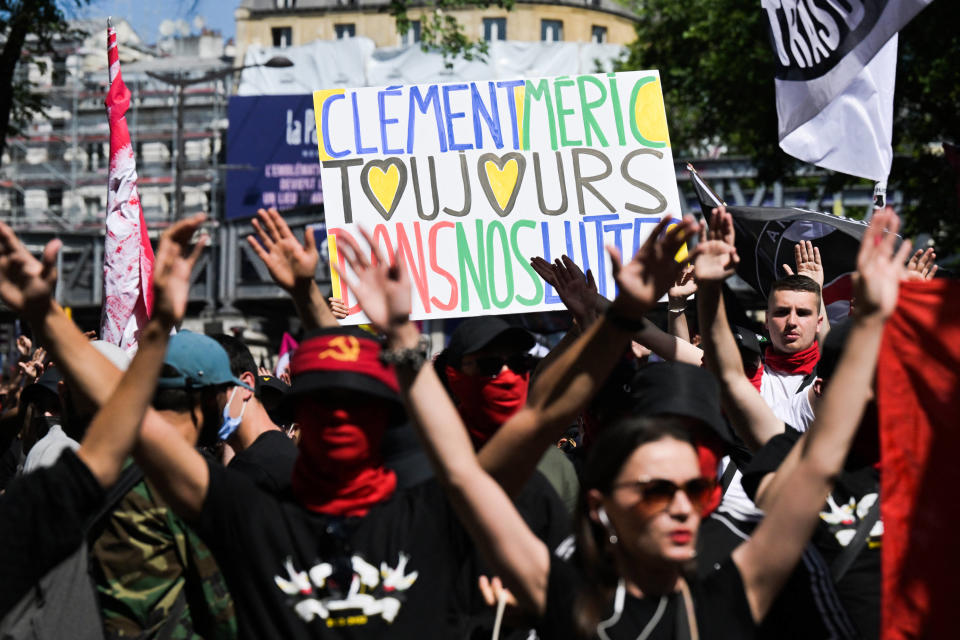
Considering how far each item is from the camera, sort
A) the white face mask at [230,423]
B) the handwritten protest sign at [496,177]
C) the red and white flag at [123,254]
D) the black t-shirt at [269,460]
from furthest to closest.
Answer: the handwritten protest sign at [496,177] < the red and white flag at [123,254] < the white face mask at [230,423] < the black t-shirt at [269,460]

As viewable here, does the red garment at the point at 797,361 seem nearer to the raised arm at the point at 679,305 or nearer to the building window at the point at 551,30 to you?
the raised arm at the point at 679,305

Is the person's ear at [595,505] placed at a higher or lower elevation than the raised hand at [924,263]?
lower

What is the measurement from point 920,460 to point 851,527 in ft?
1.19

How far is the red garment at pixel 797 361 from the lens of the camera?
5.43 m

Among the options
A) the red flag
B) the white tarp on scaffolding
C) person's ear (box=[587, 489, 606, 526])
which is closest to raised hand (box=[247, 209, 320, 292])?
person's ear (box=[587, 489, 606, 526])

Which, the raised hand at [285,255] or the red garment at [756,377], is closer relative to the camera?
the raised hand at [285,255]

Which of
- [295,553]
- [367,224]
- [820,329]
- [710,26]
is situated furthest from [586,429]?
[710,26]

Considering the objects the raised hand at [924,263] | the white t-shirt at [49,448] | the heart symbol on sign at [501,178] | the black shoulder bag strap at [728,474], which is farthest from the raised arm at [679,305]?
the white t-shirt at [49,448]

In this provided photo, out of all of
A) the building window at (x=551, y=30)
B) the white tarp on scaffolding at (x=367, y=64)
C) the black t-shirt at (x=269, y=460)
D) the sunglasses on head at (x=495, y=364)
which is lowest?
the black t-shirt at (x=269, y=460)

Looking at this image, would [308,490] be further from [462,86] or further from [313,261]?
[462,86]

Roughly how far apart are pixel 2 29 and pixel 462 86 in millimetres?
8738

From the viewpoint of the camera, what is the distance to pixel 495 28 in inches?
2386

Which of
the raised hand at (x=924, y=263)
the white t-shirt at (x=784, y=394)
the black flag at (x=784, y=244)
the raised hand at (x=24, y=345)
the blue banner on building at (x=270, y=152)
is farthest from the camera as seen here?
the blue banner on building at (x=270, y=152)

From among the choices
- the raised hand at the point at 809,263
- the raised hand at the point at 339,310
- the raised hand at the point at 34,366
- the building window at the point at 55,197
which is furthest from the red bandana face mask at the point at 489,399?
the building window at the point at 55,197
